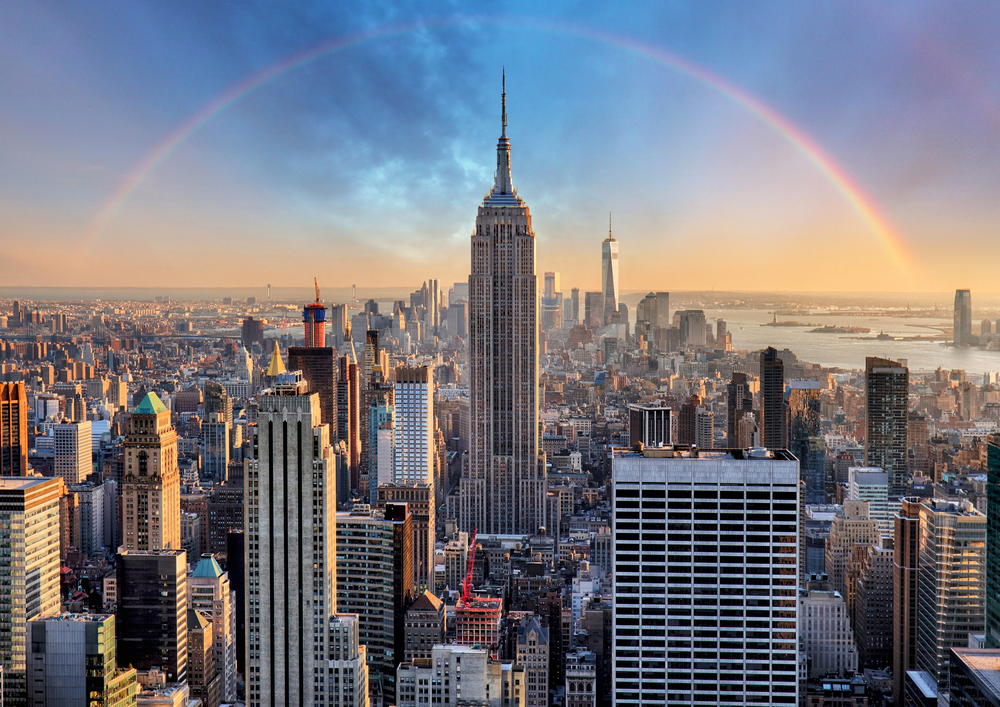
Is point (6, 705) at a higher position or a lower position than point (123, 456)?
lower

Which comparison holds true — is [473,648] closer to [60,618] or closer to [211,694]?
[211,694]

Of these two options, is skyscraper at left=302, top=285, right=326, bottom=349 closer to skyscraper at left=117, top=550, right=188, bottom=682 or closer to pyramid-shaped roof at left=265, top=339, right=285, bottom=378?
pyramid-shaped roof at left=265, top=339, right=285, bottom=378

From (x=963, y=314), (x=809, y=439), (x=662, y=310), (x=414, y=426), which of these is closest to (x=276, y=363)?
(x=662, y=310)

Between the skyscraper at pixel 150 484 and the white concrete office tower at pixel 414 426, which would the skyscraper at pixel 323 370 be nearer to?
the white concrete office tower at pixel 414 426

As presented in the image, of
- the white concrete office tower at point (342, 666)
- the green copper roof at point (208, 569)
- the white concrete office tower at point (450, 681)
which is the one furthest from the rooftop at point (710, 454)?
the green copper roof at point (208, 569)

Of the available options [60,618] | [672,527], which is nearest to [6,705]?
[60,618]

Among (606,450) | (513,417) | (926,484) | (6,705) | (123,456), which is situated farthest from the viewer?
(513,417)

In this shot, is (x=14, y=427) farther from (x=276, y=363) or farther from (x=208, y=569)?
(x=208, y=569)
